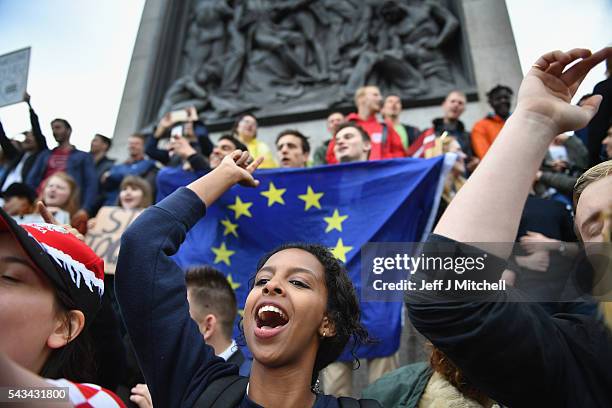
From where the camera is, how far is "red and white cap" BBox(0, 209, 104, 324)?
4.12 feet

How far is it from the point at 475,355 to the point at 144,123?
946 centimetres

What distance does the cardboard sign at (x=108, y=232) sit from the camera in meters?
3.95

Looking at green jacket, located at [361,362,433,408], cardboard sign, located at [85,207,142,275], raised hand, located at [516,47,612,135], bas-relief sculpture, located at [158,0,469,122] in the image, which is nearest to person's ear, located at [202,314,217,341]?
green jacket, located at [361,362,433,408]

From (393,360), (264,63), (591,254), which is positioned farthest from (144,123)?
(591,254)

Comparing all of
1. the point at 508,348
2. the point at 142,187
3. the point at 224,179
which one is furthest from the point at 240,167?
the point at 142,187

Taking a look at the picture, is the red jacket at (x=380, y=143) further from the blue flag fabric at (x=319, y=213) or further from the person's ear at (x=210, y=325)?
the person's ear at (x=210, y=325)

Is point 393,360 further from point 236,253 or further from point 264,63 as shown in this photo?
point 264,63

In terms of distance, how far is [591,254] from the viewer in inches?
46.4

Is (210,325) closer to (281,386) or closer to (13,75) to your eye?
(281,386)

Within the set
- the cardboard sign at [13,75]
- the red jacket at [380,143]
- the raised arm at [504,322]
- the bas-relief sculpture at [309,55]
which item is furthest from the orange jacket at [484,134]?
the raised arm at [504,322]

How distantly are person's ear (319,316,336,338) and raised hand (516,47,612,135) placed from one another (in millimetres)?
995

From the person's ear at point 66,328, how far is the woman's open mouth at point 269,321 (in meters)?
0.57

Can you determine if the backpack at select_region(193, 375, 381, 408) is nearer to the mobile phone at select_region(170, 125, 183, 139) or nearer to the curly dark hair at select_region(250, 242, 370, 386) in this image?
the curly dark hair at select_region(250, 242, 370, 386)

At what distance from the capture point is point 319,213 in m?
4.30
